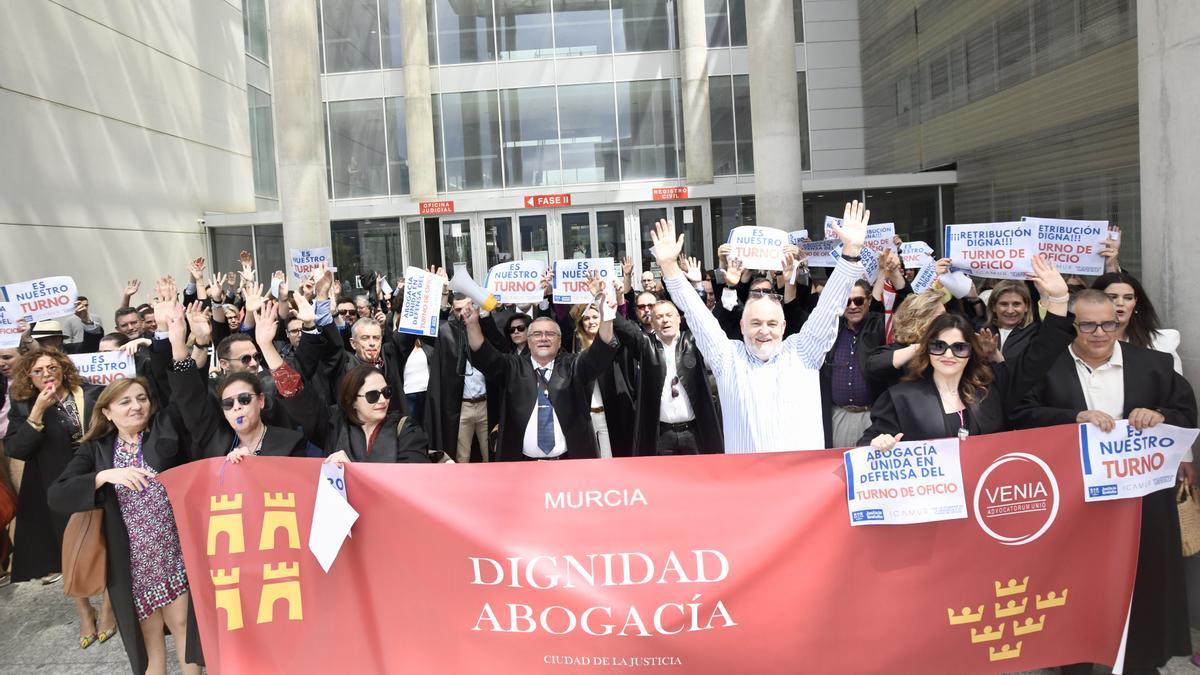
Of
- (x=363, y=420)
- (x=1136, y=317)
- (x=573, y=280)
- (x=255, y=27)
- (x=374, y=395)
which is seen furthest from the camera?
(x=255, y=27)

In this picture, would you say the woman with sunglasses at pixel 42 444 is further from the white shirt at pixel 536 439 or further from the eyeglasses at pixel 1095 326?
the eyeglasses at pixel 1095 326

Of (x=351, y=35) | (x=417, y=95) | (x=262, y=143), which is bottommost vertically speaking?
(x=262, y=143)

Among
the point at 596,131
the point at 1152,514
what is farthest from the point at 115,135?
the point at 1152,514

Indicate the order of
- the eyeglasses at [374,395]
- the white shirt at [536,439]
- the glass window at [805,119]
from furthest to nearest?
the glass window at [805,119]
the white shirt at [536,439]
the eyeglasses at [374,395]

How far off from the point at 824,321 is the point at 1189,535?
232 centimetres

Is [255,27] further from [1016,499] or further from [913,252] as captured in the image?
[1016,499]

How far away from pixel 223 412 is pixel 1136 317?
5420 millimetres

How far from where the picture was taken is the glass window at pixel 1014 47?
56.2 feet

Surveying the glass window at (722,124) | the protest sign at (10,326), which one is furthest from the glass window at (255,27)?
the protest sign at (10,326)

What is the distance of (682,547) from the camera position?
13.3 feet

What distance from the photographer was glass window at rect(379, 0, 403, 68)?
24.0 meters

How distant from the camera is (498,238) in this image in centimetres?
2281

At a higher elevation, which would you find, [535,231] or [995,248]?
[535,231]

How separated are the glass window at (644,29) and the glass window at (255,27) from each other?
9.95 m
